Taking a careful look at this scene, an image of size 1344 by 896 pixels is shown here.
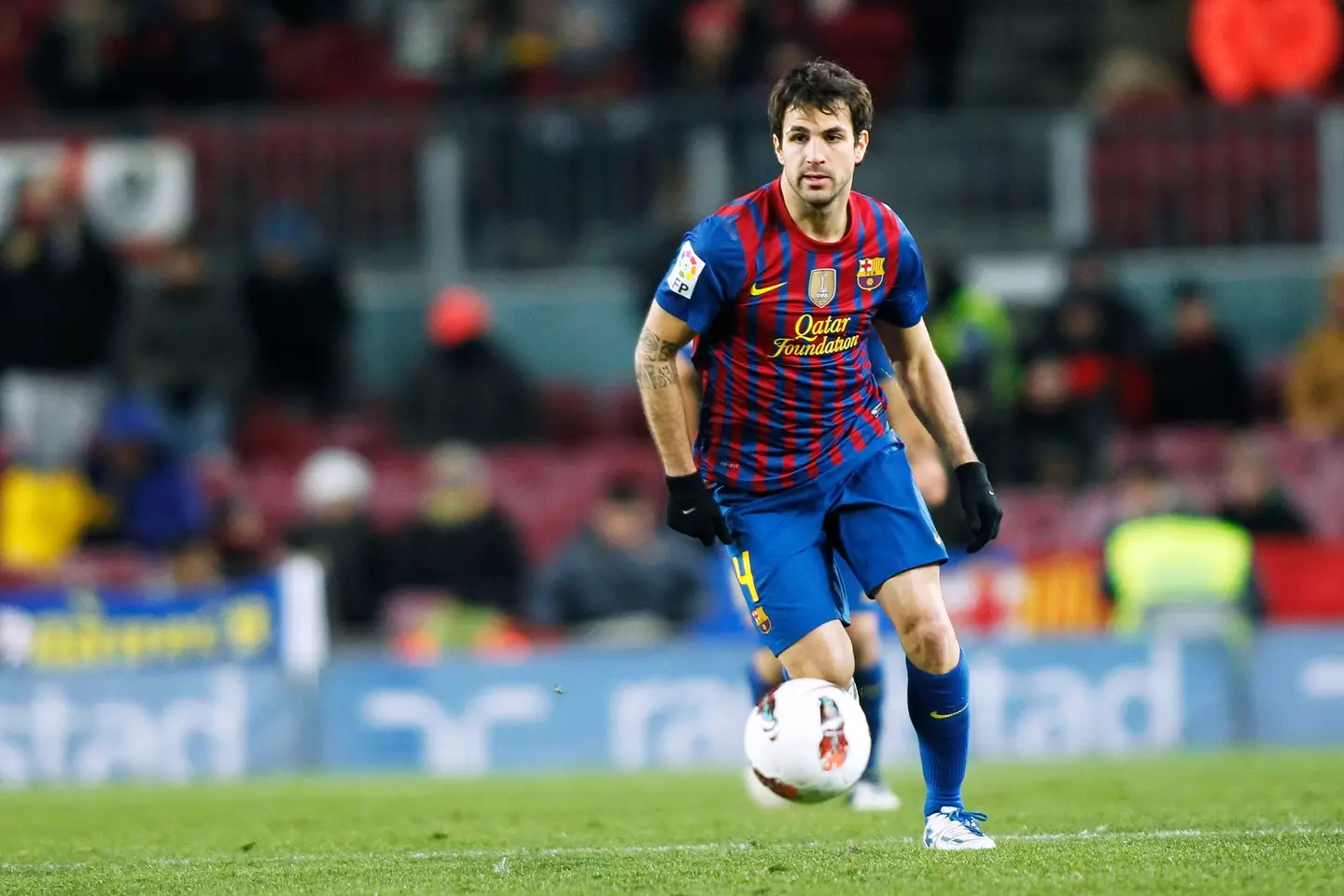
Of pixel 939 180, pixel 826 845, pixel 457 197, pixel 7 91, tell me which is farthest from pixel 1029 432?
pixel 7 91

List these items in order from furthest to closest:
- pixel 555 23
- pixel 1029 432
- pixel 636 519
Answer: pixel 555 23 → pixel 1029 432 → pixel 636 519

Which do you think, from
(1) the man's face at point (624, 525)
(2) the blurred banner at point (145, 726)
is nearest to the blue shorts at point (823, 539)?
(1) the man's face at point (624, 525)

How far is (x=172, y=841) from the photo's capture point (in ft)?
25.5

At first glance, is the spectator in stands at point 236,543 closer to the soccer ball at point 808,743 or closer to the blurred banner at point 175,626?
the blurred banner at point 175,626

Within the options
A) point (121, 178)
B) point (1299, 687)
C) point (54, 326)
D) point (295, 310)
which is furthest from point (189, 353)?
point (1299, 687)

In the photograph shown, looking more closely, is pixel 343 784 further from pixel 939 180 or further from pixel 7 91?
pixel 7 91

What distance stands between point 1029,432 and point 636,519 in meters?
2.93

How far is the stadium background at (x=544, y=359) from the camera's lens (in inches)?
507

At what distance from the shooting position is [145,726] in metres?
12.8

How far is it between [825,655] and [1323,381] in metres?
9.63

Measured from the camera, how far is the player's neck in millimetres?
6480

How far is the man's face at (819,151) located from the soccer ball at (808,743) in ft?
4.65

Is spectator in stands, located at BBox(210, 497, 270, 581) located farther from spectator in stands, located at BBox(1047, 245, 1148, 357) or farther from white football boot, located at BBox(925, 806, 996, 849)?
white football boot, located at BBox(925, 806, 996, 849)

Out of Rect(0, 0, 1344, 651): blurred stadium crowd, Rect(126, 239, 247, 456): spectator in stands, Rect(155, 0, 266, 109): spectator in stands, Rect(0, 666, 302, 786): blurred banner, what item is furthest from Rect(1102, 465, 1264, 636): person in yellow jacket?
Rect(155, 0, 266, 109): spectator in stands
